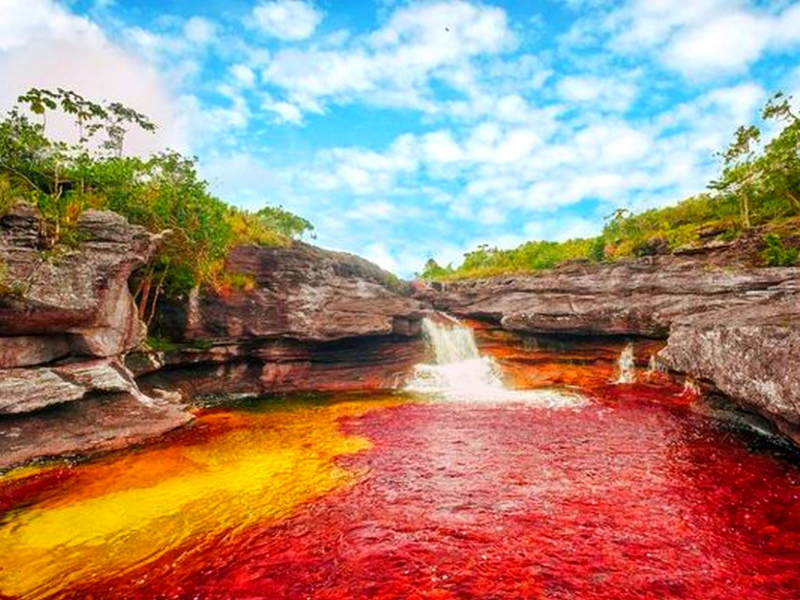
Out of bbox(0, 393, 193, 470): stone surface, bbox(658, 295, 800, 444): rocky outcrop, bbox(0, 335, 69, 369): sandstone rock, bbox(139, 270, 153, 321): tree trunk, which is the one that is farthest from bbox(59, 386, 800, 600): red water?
bbox(139, 270, 153, 321): tree trunk

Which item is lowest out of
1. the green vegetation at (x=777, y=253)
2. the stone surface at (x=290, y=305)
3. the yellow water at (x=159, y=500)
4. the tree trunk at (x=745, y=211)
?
the yellow water at (x=159, y=500)

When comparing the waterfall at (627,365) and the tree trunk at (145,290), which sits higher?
the tree trunk at (145,290)

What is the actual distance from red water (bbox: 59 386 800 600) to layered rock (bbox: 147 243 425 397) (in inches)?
616

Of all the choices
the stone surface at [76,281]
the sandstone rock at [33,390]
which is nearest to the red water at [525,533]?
the sandstone rock at [33,390]

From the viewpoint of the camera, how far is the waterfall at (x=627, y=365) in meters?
29.8

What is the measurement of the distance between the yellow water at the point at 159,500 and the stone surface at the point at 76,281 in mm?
5752

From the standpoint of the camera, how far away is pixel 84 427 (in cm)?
1678

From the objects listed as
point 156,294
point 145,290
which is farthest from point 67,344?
point 156,294

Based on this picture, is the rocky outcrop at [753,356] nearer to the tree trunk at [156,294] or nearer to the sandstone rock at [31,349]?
the sandstone rock at [31,349]

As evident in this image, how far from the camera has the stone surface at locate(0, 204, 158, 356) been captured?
1666 cm

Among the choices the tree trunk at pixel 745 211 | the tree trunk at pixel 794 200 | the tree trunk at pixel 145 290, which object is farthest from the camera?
the tree trunk at pixel 745 211

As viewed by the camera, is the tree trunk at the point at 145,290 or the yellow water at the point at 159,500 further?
the tree trunk at the point at 145,290

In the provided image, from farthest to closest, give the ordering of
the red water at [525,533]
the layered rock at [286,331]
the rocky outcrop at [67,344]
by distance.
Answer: the layered rock at [286,331] → the rocky outcrop at [67,344] → the red water at [525,533]

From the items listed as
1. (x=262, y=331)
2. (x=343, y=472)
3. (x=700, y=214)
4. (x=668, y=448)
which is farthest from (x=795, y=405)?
(x=700, y=214)
